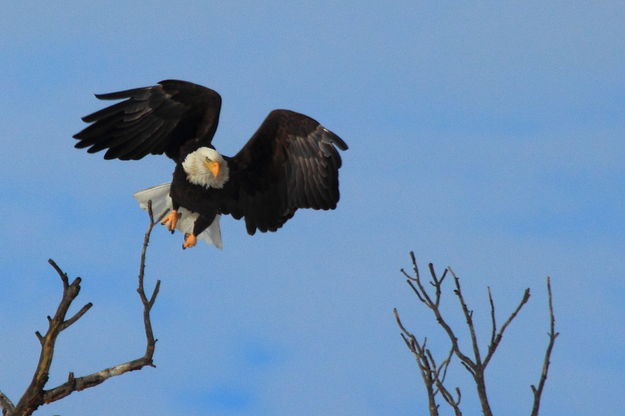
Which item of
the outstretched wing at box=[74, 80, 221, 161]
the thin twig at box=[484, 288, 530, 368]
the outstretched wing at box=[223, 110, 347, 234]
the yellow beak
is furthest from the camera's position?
the outstretched wing at box=[74, 80, 221, 161]

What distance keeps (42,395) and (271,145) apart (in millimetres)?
3596

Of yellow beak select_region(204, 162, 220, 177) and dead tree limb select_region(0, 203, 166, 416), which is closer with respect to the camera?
dead tree limb select_region(0, 203, 166, 416)

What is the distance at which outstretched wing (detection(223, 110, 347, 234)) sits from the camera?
823 centimetres

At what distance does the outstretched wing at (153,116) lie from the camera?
8398 millimetres

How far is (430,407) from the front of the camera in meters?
4.38

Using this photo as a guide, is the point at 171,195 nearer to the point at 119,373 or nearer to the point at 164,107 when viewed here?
the point at 164,107

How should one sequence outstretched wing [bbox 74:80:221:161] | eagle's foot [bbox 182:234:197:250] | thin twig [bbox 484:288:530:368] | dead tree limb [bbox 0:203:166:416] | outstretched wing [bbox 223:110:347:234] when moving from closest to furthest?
1. thin twig [bbox 484:288:530:368]
2. dead tree limb [bbox 0:203:166:416]
3. outstretched wing [bbox 223:110:347:234]
4. outstretched wing [bbox 74:80:221:161]
5. eagle's foot [bbox 182:234:197:250]

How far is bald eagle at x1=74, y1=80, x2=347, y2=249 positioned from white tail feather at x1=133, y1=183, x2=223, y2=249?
0.04 metres

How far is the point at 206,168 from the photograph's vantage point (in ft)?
26.7

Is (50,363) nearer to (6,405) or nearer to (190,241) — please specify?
(6,405)

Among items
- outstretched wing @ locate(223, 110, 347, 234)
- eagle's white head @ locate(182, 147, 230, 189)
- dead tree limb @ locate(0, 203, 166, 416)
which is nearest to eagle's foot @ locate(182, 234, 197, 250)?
outstretched wing @ locate(223, 110, 347, 234)

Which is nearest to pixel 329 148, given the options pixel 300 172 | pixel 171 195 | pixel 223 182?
pixel 300 172

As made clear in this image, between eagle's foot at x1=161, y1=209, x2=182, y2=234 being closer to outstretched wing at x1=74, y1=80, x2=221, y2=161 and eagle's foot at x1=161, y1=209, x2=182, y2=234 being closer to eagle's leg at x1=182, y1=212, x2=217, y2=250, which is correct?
eagle's leg at x1=182, y1=212, x2=217, y2=250

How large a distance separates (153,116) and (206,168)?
79cm
